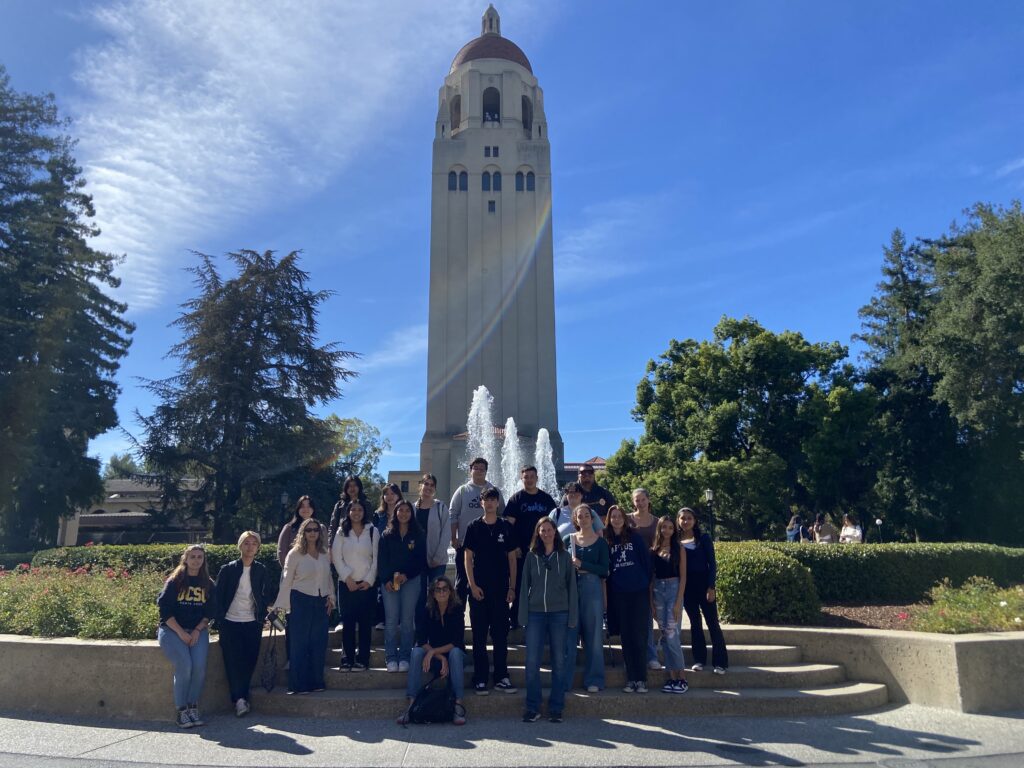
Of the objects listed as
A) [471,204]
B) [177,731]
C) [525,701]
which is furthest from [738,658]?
[471,204]

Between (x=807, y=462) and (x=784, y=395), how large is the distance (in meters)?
2.63

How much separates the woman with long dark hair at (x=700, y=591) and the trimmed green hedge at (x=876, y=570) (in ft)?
8.88

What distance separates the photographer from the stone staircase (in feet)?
20.5

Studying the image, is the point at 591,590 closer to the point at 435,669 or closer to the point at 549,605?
the point at 549,605

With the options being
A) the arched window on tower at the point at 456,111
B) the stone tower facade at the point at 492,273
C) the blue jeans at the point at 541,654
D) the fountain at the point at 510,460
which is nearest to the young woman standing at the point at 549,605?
the blue jeans at the point at 541,654

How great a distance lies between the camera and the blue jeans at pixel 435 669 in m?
6.06

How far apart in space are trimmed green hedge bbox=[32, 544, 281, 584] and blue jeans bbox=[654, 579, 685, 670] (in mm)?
6227

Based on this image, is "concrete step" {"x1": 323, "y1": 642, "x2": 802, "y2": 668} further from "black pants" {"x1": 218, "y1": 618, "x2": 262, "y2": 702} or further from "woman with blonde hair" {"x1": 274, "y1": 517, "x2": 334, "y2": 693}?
"black pants" {"x1": 218, "y1": 618, "x2": 262, "y2": 702}

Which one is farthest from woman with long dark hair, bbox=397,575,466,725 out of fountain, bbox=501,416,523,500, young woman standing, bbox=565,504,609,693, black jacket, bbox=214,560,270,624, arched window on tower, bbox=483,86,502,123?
arched window on tower, bbox=483,86,502,123

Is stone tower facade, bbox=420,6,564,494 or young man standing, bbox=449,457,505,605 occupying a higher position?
stone tower facade, bbox=420,6,564,494

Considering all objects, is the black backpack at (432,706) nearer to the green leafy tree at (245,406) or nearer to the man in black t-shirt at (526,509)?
the man in black t-shirt at (526,509)

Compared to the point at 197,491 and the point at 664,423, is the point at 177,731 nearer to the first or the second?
the point at 197,491

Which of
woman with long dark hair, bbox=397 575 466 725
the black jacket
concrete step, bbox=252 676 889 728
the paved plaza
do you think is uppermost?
the black jacket

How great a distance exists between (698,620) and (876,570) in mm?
3868
